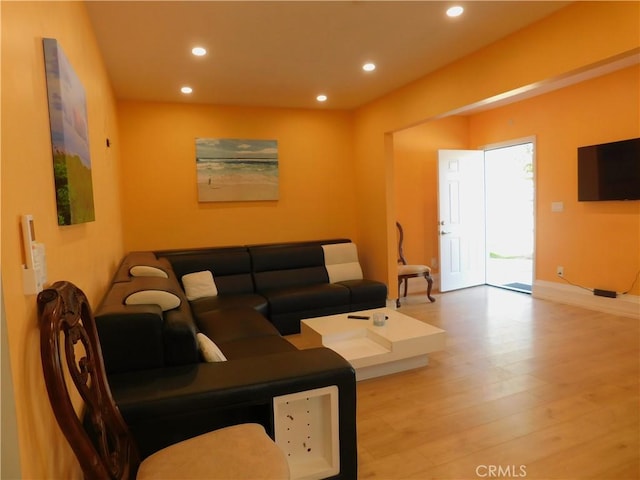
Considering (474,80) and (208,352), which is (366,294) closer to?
(474,80)

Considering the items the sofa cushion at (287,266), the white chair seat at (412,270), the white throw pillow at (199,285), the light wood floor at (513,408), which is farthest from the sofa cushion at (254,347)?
the white chair seat at (412,270)

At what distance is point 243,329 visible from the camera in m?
3.07

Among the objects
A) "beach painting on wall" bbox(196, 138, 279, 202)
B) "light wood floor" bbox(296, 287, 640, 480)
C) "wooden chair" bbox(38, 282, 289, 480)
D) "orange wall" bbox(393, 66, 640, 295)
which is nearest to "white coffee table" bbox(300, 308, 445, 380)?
"light wood floor" bbox(296, 287, 640, 480)

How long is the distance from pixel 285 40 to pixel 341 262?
2.77m

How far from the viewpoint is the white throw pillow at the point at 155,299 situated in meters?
2.02

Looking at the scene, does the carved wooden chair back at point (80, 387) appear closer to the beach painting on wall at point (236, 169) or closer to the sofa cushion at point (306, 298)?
the sofa cushion at point (306, 298)

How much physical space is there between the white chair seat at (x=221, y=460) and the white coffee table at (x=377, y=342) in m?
1.55

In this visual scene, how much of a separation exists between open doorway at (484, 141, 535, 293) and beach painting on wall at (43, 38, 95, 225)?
559cm

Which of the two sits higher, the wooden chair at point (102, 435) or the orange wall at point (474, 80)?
the orange wall at point (474, 80)

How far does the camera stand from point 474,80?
3596 millimetres

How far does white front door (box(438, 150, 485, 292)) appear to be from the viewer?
5.92m

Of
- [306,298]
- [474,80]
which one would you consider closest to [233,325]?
[306,298]

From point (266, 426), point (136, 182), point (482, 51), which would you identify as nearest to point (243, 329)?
point (266, 426)

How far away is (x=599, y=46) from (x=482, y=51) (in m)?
1.06
